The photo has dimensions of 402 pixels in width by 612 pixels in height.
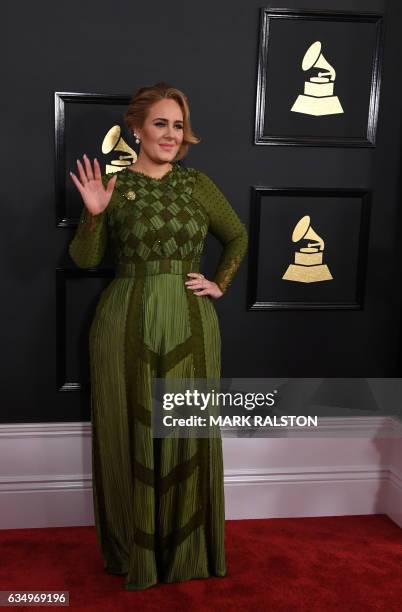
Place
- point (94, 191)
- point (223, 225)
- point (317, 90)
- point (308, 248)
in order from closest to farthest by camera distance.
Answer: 1. point (94, 191)
2. point (223, 225)
3. point (317, 90)
4. point (308, 248)

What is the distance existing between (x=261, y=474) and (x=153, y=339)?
99cm

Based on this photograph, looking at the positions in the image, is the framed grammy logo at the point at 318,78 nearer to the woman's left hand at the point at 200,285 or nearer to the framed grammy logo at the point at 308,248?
the framed grammy logo at the point at 308,248

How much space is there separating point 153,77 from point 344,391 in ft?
5.11

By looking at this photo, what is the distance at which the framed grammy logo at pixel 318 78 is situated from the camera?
2602mm

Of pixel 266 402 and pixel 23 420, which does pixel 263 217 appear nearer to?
pixel 266 402

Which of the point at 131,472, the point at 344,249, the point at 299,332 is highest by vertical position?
the point at 344,249

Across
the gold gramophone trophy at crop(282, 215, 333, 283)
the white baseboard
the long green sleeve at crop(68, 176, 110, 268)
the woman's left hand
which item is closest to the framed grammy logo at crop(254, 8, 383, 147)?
the gold gramophone trophy at crop(282, 215, 333, 283)

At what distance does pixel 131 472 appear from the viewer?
227 centimetres

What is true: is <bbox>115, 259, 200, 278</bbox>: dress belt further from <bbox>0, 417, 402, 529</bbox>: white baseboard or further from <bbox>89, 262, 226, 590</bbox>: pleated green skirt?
<bbox>0, 417, 402, 529</bbox>: white baseboard

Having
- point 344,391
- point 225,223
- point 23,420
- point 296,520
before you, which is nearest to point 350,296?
point 344,391

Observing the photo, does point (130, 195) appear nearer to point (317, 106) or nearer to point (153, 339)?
point (153, 339)

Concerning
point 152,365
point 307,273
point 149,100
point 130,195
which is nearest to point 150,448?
point 152,365

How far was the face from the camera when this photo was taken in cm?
215

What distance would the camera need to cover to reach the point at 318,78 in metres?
2.65
